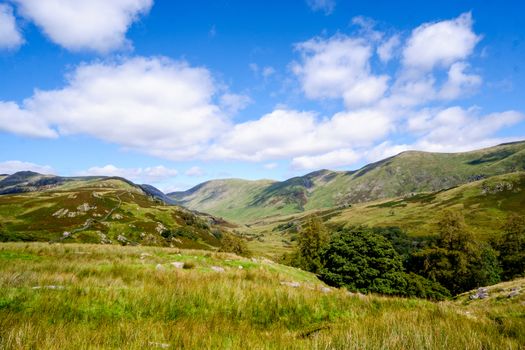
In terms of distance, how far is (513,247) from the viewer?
67938mm

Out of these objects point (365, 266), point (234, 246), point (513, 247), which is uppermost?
point (365, 266)

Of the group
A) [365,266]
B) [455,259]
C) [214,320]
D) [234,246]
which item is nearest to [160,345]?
[214,320]

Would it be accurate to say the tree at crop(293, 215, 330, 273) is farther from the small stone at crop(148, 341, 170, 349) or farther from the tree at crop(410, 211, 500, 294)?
the small stone at crop(148, 341, 170, 349)

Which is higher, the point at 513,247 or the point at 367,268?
the point at 367,268

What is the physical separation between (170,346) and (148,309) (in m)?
2.73

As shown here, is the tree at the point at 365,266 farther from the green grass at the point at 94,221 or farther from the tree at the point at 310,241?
the green grass at the point at 94,221

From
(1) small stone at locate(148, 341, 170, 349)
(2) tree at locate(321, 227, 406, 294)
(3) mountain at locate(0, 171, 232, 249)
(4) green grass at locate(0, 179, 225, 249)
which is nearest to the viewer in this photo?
(1) small stone at locate(148, 341, 170, 349)

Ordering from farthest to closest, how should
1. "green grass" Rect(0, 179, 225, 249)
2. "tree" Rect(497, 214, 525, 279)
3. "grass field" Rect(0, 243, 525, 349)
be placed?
"green grass" Rect(0, 179, 225, 249), "tree" Rect(497, 214, 525, 279), "grass field" Rect(0, 243, 525, 349)

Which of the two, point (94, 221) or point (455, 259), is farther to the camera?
point (94, 221)

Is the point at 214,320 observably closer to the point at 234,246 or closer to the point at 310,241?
the point at 310,241

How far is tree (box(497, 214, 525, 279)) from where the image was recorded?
64500 mm

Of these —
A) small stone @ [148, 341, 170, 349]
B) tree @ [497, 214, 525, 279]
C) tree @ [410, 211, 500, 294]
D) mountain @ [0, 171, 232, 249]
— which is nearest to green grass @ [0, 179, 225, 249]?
mountain @ [0, 171, 232, 249]

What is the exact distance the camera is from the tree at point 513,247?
64.5m

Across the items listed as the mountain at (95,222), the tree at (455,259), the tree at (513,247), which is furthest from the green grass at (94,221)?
the tree at (513,247)
